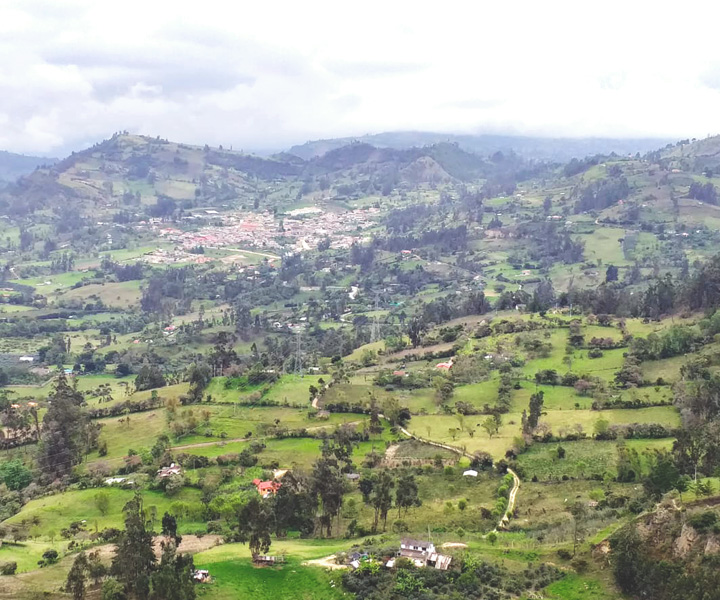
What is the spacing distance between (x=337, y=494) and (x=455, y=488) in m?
13.9

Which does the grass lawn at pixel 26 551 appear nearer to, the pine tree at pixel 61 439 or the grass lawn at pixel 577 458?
the pine tree at pixel 61 439

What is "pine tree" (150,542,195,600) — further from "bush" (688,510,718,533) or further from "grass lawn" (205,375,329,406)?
"grass lawn" (205,375,329,406)

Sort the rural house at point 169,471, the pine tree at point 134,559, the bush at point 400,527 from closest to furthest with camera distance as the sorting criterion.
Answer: the pine tree at point 134,559 → the bush at point 400,527 → the rural house at point 169,471

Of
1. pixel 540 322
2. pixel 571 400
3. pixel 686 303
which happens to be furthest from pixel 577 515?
pixel 686 303

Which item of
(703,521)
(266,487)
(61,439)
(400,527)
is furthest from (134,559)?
(61,439)

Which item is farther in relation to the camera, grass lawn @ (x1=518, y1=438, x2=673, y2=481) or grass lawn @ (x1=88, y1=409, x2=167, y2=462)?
grass lawn @ (x1=88, y1=409, x2=167, y2=462)

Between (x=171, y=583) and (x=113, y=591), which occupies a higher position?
(x=171, y=583)

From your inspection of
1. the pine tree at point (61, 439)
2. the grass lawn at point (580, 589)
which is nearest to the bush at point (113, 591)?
the grass lawn at point (580, 589)

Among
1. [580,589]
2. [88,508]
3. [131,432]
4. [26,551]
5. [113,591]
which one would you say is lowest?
[131,432]

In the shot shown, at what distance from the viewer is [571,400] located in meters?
82.9

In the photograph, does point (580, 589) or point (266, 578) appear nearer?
point (580, 589)

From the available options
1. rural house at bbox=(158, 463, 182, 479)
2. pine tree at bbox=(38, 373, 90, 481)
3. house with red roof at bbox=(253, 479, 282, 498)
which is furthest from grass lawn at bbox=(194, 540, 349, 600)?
pine tree at bbox=(38, 373, 90, 481)

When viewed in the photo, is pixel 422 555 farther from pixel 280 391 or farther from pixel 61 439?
pixel 280 391

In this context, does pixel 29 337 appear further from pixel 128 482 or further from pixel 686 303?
pixel 686 303
